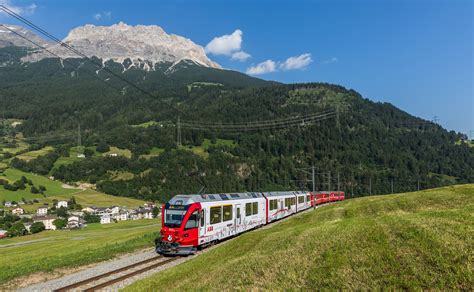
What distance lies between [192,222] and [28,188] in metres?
146

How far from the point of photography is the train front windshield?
78.7ft

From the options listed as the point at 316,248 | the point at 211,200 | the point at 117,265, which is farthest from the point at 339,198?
the point at 316,248

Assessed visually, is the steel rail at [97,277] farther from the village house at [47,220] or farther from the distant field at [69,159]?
the distant field at [69,159]

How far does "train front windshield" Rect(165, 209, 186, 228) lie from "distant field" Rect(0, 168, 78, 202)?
131712 millimetres

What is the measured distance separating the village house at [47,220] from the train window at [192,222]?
10245 centimetres

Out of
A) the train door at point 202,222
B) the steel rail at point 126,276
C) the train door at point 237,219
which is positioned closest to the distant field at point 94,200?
the train door at point 237,219

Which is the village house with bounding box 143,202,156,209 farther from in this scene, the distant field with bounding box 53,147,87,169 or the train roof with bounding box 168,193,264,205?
the train roof with bounding box 168,193,264,205

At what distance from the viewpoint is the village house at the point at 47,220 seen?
11026 cm

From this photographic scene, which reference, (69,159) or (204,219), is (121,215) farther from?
(204,219)

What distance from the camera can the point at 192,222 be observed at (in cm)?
2406

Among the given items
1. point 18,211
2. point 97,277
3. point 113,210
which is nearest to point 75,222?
point 113,210

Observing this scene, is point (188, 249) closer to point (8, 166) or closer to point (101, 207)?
point (101, 207)

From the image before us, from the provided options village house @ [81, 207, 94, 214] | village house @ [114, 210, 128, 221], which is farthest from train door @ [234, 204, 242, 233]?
village house @ [81, 207, 94, 214]

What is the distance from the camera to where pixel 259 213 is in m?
36.6
